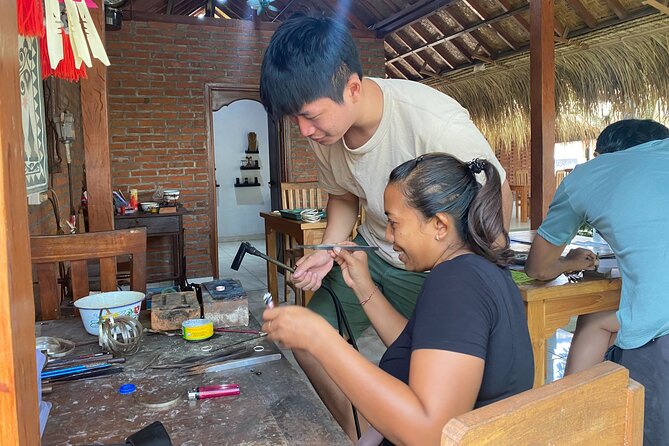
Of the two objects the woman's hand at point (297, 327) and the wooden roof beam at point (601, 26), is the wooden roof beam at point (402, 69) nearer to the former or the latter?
the wooden roof beam at point (601, 26)

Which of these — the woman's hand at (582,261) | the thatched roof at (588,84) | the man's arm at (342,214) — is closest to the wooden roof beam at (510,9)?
the thatched roof at (588,84)

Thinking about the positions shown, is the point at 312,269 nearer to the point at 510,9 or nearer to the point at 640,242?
the point at 640,242

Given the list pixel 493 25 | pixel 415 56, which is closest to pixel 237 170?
pixel 415 56

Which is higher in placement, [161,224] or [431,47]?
[431,47]

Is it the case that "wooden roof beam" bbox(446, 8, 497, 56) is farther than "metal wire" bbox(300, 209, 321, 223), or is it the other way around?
"wooden roof beam" bbox(446, 8, 497, 56)

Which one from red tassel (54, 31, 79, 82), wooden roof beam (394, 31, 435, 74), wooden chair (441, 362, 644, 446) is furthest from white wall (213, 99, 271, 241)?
wooden chair (441, 362, 644, 446)

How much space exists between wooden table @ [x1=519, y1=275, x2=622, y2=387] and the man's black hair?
19.3 inches

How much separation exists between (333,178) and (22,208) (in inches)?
60.1

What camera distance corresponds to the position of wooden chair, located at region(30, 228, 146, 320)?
1831 millimetres

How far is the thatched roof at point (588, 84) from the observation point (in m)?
5.52

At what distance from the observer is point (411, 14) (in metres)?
6.11

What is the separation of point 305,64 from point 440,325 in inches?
28.8

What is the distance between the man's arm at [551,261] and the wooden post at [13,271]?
1703 millimetres

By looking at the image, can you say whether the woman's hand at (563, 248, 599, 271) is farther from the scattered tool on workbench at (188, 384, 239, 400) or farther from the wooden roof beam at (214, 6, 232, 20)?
the wooden roof beam at (214, 6, 232, 20)
